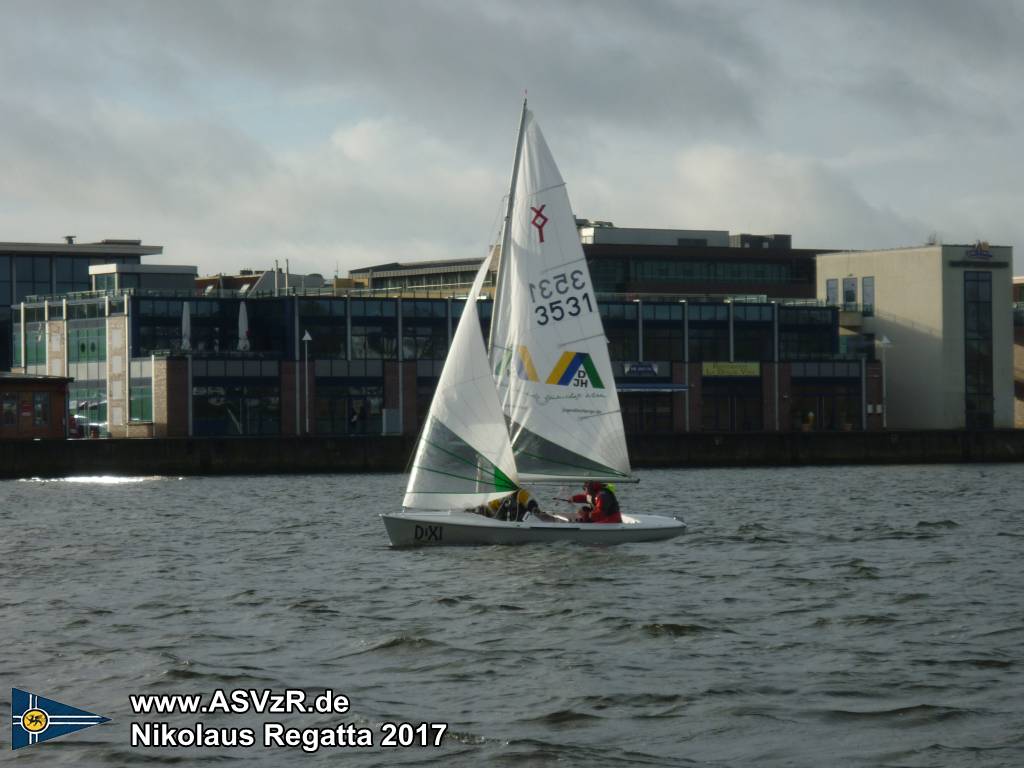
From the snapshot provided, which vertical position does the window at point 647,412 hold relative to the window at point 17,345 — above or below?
below

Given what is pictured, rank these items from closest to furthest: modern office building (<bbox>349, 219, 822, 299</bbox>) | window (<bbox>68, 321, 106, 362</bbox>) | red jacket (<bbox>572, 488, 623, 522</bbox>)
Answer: red jacket (<bbox>572, 488, 623, 522</bbox>), window (<bbox>68, 321, 106, 362</bbox>), modern office building (<bbox>349, 219, 822, 299</bbox>)

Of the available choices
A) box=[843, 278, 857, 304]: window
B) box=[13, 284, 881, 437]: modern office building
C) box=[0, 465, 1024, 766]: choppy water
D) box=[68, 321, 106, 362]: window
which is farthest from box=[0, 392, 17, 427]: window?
box=[843, 278, 857, 304]: window

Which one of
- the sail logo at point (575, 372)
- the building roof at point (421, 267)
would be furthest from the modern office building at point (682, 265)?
the sail logo at point (575, 372)

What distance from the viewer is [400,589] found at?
107ft

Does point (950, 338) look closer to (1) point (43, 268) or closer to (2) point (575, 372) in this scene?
(1) point (43, 268)

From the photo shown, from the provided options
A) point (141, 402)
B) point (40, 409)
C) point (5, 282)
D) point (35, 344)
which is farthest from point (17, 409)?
point (5, 282)

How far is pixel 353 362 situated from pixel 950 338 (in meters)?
38.4

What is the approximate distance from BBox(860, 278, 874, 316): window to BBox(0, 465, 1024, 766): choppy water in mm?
68210

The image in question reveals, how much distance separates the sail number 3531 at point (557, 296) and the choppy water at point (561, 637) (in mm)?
5898

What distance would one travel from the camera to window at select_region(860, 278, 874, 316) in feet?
382

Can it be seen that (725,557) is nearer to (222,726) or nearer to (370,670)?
(370,670)

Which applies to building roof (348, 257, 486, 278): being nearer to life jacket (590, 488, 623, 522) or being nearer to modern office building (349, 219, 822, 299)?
modern office building (349, 219, 822, 299)

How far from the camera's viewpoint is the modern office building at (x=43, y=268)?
127938 mm

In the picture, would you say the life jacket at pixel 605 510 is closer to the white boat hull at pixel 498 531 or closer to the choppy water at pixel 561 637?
the white boat hull at pixel 498 531
